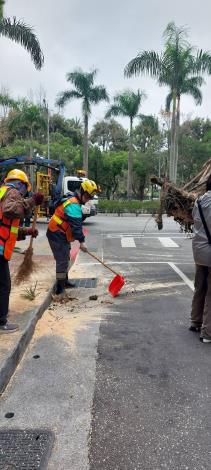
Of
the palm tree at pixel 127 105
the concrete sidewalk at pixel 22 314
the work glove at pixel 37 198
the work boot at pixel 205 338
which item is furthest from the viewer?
the palm tree at pixel 127 105

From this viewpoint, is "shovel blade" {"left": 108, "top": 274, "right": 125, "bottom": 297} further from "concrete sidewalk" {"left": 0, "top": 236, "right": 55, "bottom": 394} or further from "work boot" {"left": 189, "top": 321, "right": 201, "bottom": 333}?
"work boot" {"left": 189, "top": 321, "right": 201, "bottom": 333}

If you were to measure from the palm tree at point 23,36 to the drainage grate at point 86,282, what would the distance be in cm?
1097

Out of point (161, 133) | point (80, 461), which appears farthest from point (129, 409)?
point (161, 133)

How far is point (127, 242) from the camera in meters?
14.1

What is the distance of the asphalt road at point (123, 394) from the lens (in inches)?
110

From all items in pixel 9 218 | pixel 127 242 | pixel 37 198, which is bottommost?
pixel 127 242

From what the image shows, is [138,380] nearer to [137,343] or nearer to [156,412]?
[156,412]

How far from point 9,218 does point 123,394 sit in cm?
204

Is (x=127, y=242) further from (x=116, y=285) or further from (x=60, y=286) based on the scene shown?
(x=60, y=286)

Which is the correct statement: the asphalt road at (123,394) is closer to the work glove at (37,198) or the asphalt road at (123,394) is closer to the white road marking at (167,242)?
the work glove at (37,198)

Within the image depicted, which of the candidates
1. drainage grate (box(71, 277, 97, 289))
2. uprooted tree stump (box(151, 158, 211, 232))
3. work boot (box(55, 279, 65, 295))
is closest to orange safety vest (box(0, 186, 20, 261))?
work boot (box(55, 279, 65, 295))

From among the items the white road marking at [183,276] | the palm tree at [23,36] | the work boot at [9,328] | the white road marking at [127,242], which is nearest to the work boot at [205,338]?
the work boot at [9,328]

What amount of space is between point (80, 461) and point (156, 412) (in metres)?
0.79

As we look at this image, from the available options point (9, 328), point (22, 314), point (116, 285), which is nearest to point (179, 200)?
point (116, 285)
